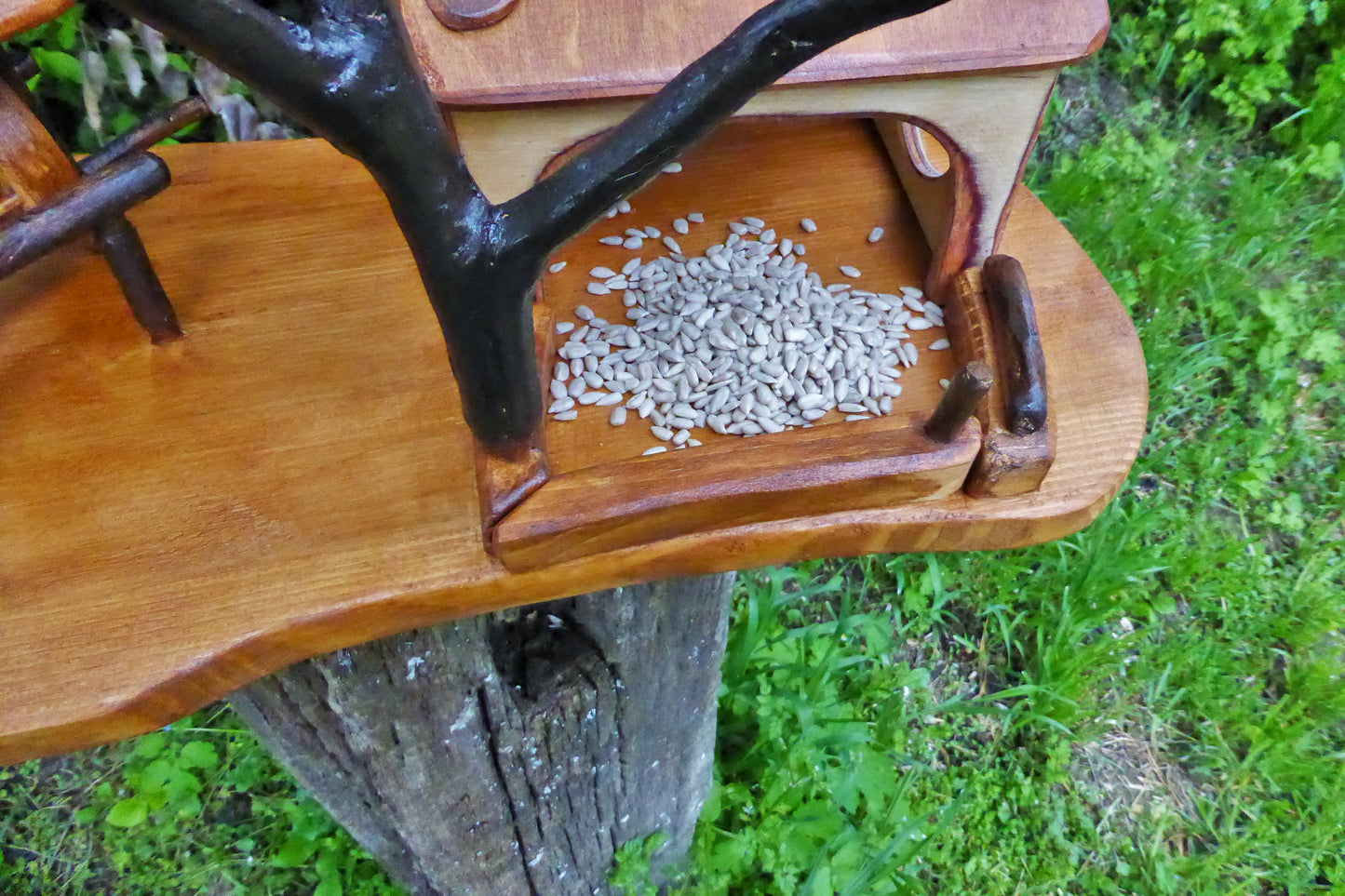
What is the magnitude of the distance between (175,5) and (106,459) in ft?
1.45

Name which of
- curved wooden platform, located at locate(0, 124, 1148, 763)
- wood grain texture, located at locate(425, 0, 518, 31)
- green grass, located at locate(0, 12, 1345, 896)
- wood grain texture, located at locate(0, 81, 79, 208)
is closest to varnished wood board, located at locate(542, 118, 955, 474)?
curved wooden platform, located at locate(0, 124, 1148, 763)

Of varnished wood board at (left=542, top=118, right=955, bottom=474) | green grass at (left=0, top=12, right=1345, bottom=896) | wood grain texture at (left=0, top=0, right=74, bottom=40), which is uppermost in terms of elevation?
wood grain texture at (left=0, top=0, right=74, bottom=40)

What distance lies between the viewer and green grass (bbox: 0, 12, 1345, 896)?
4.73ft

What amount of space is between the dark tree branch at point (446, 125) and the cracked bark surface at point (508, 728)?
40cm

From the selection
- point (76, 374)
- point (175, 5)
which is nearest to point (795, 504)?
point (175, 5)

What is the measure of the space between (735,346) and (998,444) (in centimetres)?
22

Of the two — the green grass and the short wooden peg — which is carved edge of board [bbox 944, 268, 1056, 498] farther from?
the green grass

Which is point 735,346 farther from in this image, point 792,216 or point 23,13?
point 23,13

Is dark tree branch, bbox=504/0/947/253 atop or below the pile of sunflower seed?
atop

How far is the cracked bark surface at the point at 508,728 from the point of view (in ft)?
2.74

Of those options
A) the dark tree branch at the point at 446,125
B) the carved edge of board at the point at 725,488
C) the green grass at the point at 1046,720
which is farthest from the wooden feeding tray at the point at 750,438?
the green grass at the point at 1046,720

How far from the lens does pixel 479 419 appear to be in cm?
59

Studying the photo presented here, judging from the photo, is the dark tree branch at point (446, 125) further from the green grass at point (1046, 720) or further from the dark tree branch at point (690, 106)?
the green grass at point (1046, 720)

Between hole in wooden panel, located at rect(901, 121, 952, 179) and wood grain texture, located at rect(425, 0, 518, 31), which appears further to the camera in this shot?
hole in wooden panel, located at rect(901, 121, 952, 179)
